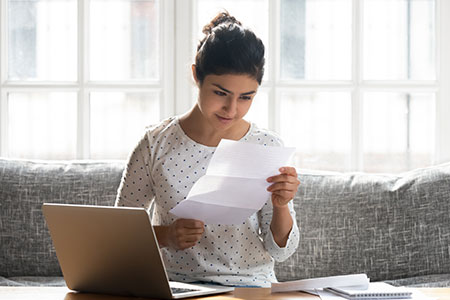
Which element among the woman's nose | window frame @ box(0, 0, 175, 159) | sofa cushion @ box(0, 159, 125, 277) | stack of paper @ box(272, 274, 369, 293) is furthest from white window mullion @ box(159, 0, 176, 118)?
stack of paper @ box(272, 274, 369, 293)

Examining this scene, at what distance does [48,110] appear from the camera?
9.21ft

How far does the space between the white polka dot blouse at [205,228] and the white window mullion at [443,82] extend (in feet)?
3.59

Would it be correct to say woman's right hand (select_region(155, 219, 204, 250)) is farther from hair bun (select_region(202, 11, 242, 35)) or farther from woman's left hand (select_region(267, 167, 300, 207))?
hair bun (select_region(202, 11, 242, 35))

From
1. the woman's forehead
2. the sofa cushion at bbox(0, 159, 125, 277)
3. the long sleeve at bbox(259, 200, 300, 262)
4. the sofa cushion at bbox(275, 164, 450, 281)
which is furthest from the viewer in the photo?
the sofa cushion at bbox(0, 159, 125, 277)

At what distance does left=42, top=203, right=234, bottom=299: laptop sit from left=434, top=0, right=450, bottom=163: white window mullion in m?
1.58

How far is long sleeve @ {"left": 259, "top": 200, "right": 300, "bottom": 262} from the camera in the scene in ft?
5.79

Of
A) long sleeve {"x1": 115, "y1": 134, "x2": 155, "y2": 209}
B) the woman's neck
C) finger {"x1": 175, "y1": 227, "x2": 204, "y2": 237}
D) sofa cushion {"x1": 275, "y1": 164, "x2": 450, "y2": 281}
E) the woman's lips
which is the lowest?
sofa cushion {"x1": 275, "y1": 164, "x2": 450, "y2": 281}

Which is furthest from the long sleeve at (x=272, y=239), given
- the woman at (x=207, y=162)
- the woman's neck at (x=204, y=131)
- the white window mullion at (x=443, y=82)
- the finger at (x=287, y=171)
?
the white window mullion at (x=443, y=82)

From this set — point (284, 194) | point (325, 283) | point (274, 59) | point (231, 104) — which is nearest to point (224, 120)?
point (231, 104)

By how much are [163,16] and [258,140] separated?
1.03 meters

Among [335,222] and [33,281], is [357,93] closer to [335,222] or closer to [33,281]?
[335,222]

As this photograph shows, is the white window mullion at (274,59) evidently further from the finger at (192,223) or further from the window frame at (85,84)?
the finger at (192,223)

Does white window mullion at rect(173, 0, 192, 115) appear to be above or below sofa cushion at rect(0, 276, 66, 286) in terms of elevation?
above

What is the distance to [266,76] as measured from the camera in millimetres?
2738
